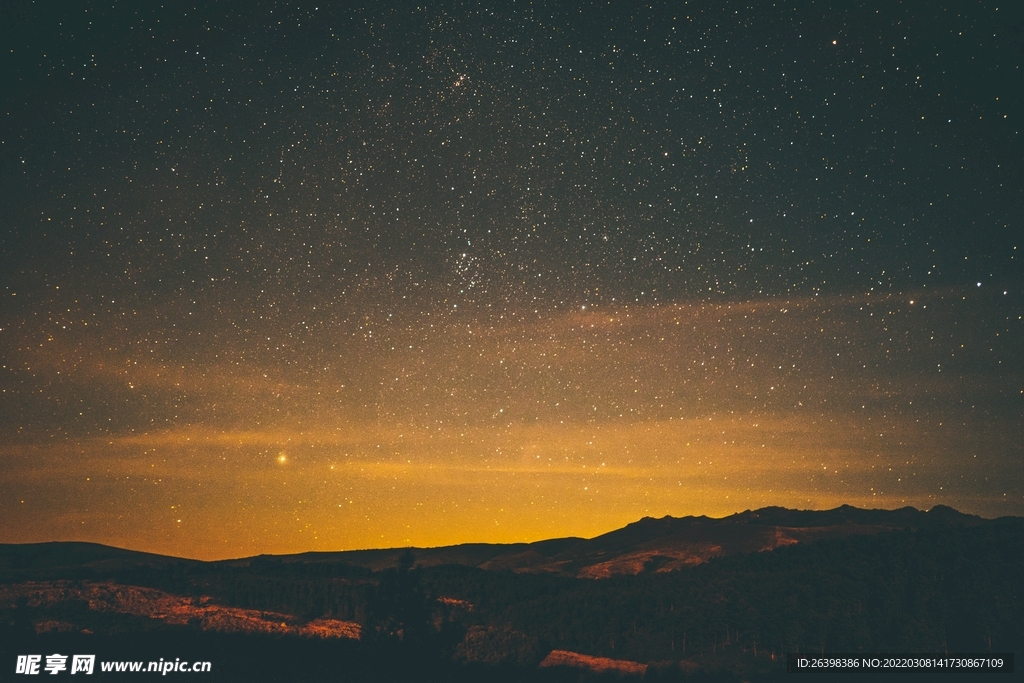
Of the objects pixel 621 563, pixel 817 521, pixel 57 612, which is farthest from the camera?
pixel 817 521

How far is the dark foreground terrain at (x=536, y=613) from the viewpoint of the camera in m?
45.0

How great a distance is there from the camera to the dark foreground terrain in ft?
148

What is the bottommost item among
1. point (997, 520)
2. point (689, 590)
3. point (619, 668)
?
point (619, 668)

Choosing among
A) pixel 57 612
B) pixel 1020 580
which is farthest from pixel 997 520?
pixel 57 612

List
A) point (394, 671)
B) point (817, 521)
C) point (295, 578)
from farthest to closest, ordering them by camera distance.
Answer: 1. point (817, 521)
2. point (295, 578)
3. point (394, 671)

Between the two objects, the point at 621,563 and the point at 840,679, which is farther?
the point at 621,563

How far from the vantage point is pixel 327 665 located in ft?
138

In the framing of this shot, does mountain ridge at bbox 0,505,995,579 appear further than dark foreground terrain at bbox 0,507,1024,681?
Yes

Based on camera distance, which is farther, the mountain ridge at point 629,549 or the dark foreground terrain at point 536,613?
the mountain ridge at point 629,549

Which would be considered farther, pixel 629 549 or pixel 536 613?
pixel 629 549

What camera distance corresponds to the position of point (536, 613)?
190 ft

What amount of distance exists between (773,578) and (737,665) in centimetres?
1465

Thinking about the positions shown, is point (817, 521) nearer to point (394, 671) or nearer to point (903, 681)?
point (903, 681)

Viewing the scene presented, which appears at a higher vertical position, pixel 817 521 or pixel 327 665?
pixel 817 521
